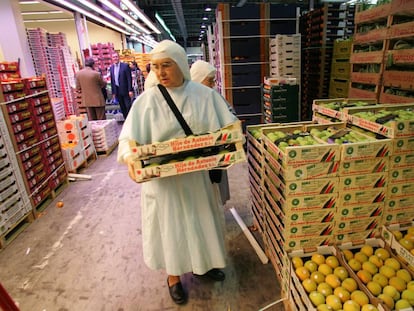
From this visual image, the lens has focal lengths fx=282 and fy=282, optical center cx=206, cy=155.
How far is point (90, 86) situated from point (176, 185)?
17.9ft

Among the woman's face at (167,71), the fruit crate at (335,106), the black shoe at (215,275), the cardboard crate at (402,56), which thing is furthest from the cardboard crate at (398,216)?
the cardboard crate at (402,56)

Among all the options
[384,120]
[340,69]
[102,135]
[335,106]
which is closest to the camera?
[384,120]

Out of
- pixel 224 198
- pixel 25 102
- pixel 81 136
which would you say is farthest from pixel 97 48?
pixel 224 198

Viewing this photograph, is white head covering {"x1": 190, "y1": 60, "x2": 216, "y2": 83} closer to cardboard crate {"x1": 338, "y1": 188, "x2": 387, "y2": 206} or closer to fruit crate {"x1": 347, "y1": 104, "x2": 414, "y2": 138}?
fruit crate {"x1": 347, "y1": 104, "x2": 414, "y2": 138}

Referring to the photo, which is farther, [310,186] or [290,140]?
[290,140]

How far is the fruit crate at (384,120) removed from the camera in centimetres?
183

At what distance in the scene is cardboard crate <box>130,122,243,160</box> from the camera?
155 cm

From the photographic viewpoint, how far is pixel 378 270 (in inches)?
69.4

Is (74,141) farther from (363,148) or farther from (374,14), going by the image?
(374,14)

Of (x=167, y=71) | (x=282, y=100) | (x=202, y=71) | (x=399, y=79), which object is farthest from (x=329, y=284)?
(x=282, y=100)

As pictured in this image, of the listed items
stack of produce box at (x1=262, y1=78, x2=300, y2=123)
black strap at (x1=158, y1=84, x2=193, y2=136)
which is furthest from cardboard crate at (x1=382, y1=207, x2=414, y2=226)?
stack of produce box at (x1=262, y1=78, x2=300, y2=123)

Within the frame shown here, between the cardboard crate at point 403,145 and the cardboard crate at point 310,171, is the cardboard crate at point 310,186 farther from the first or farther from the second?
the cardboard crate at point 403,145

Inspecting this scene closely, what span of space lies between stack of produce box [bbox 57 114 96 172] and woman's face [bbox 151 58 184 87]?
3.59m

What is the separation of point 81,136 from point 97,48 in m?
7.62
